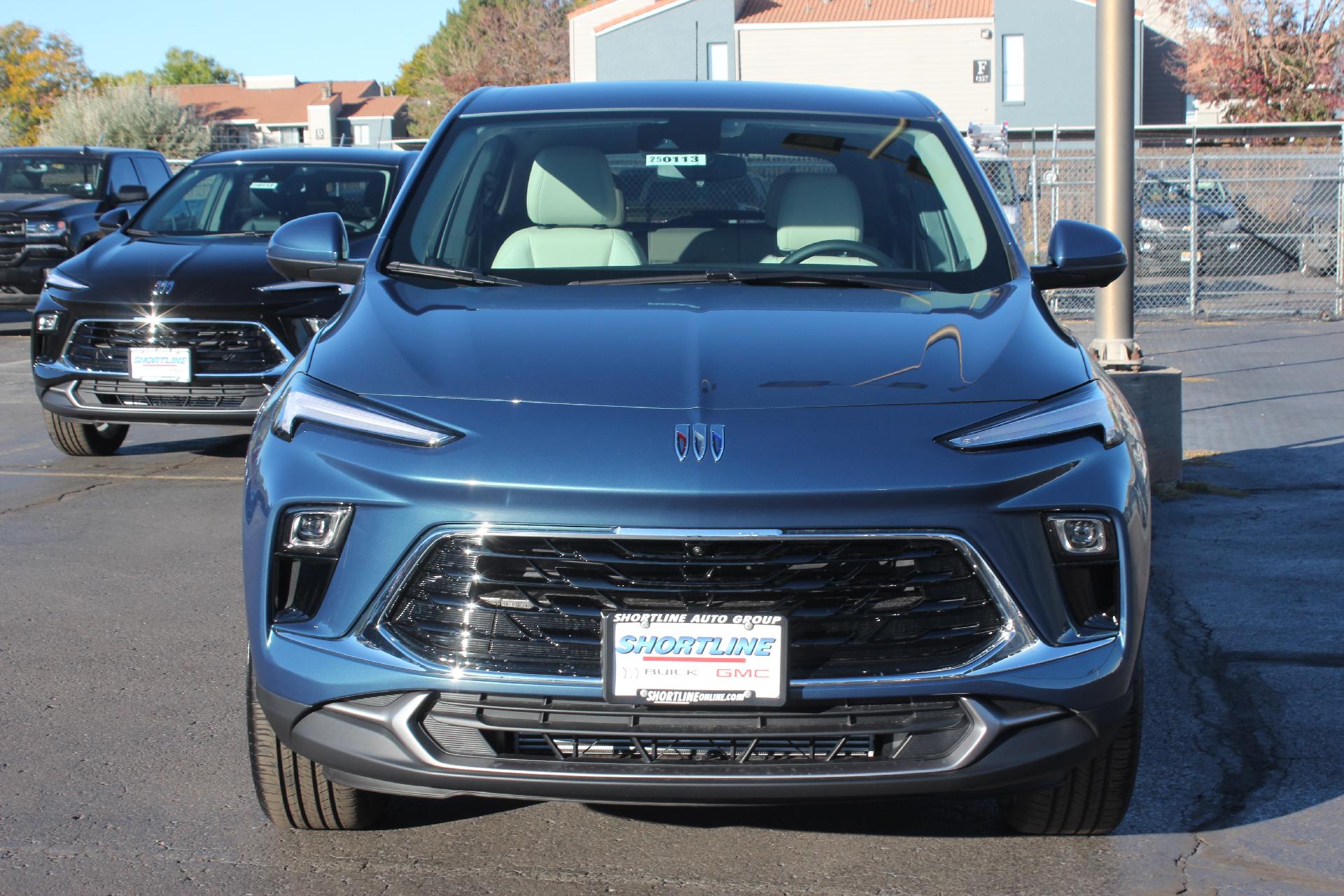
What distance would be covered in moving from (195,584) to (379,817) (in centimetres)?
261

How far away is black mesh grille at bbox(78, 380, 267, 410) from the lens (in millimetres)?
7652

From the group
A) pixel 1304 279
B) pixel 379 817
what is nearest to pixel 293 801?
pixel 379 817

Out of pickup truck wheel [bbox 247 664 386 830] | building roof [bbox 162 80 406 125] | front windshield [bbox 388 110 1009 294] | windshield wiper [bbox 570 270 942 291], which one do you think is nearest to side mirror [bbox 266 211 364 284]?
front windshield [bbox 388 110 1009 294]

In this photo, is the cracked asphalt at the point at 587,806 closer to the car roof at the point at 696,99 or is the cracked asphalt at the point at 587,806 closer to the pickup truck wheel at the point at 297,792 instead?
the pickup truck wheel at the point at 297,792

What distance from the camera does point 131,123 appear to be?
41.0 m

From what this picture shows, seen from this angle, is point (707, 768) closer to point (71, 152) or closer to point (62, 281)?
point (62, 281)

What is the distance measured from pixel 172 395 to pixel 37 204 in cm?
894

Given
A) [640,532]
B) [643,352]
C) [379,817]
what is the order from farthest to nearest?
1. [379,817]
2. [643,352]
3. [640,532]

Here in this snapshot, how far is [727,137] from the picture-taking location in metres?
4.56

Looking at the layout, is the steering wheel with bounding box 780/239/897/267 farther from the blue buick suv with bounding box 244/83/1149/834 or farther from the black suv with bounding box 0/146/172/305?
the black suv with bounding box 0/146/172/305

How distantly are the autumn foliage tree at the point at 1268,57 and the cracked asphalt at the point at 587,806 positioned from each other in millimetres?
33773

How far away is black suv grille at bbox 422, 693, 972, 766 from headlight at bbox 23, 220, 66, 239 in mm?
13931

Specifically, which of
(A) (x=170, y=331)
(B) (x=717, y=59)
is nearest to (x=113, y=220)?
(A) (x=170, y=331)

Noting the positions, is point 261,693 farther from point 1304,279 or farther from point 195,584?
point 1304,279
